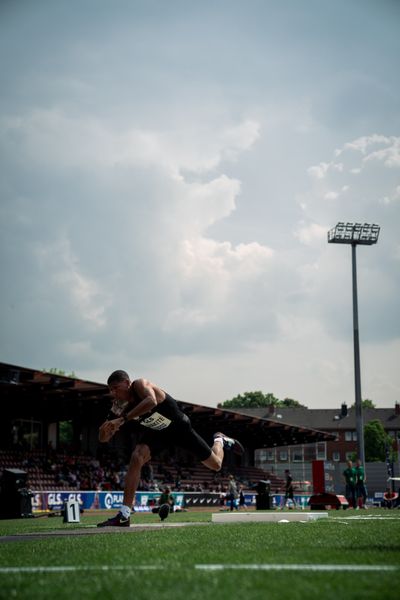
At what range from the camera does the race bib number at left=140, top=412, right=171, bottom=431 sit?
9.08 meters

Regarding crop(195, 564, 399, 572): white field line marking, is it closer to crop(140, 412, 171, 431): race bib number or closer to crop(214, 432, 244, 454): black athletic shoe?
crop(140, 412, 171, 431): race bib number

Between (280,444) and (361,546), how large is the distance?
69.8 metres

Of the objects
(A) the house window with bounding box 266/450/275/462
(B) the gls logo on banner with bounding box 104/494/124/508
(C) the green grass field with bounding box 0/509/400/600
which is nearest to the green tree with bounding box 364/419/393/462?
(A) the house window with bounding box 266/450/275/462

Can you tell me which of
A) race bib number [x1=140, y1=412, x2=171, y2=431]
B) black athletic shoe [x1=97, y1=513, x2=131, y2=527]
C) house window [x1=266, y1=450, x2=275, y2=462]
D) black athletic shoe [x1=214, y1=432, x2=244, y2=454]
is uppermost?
race bib number [x1=140, y1=412, x2=171, y2=431]

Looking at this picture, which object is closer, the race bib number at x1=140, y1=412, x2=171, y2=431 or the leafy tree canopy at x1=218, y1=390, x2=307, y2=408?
the race bib number at x1=140, y1=412, x2=171, y2=431

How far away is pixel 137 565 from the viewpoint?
4.94m

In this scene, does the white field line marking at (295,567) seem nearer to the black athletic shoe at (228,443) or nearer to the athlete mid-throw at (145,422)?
the athlete mid-throw at (145,422)

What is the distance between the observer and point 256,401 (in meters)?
132

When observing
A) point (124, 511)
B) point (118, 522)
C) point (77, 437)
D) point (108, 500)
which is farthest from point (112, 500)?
point (124, 511)

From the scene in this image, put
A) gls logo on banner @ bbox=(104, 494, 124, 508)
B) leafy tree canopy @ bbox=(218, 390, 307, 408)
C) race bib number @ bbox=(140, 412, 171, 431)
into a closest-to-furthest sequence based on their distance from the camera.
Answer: race bib number @ bbox=(140, 412, 171, 431) < gls logo on banner @ bbox=(104, 494, 124, 508) < leafy tree canopy @ bbox=(218, 390, 307, 408)

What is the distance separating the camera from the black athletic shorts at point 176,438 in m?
9.27

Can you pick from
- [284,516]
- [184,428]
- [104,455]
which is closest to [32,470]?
[104,455]

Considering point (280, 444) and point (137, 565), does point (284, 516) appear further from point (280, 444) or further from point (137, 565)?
point (280, 444)

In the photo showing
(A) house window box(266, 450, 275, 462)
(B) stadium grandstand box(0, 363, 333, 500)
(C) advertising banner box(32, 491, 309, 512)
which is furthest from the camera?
(A) house window box(266, 450, 275, 462)
